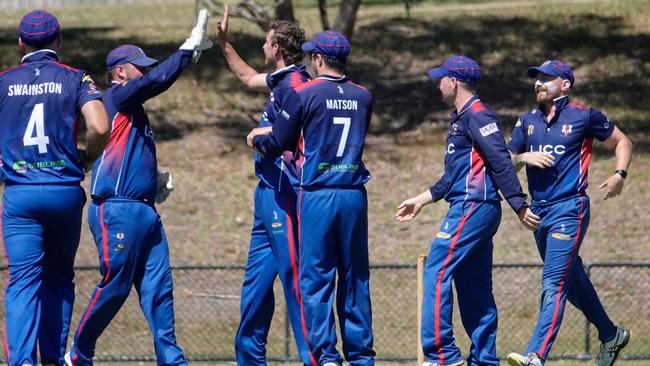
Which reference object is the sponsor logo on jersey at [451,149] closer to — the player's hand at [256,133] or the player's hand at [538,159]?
the player's hand at [538,159]

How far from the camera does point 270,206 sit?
27.6 feet

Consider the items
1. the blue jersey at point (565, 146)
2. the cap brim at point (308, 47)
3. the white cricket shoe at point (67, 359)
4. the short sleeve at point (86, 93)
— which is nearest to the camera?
the short sleeve at point (86, 93)

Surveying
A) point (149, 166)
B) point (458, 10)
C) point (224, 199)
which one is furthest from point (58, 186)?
point (458, 10)

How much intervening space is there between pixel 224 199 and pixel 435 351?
8.82m

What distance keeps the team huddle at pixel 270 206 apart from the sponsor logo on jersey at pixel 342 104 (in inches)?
0.4

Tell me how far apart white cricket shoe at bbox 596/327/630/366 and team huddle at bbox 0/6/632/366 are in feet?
2.76

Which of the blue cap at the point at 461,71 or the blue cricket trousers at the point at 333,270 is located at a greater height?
the blue cap at the point at 461,71

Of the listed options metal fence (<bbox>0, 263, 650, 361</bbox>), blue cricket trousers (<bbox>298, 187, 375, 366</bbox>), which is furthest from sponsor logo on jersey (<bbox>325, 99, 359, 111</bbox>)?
metal fence (<bbox>0, 263, 650, 361</bbox>)

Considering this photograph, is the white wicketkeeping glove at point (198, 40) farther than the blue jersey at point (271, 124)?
No

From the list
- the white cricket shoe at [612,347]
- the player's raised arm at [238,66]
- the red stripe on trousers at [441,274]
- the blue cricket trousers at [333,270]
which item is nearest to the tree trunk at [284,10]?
the player's raised arm at [238,66]

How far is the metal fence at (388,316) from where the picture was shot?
13.0m

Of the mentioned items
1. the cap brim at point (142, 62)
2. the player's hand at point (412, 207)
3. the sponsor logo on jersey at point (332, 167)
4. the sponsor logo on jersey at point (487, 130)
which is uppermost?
the cap brim at point (142, 62)

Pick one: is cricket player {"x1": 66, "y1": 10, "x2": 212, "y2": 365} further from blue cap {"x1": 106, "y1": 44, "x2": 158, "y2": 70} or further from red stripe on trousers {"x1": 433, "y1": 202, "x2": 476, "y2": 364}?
red stripe on trousers {"x1": 433, "y1": 202, "x2": 476, "y2": 364}

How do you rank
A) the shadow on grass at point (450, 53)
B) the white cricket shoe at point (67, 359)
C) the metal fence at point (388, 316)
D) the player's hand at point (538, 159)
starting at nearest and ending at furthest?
the white cricket shoe at point (67, 359) → the player's hand at point (538, 159) → the metal fence at point (388, 316) → the shadow on grass at point (450, 53)
